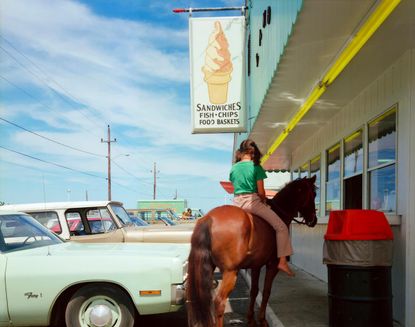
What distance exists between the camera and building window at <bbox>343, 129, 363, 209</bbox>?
24.2 ft

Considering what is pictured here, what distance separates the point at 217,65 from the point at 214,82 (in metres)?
0.50

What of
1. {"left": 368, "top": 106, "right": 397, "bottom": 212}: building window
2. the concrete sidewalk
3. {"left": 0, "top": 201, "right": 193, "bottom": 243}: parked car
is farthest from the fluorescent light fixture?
{"left": 0, "top": 201, "right": 193, "bottom": 243}: parked car

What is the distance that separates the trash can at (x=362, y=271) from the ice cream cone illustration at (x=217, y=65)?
6.48 m

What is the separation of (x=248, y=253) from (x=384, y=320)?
1.66 m

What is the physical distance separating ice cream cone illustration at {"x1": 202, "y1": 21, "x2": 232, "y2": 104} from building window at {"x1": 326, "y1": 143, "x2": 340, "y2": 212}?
307cm

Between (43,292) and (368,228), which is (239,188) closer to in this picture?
(368,228)

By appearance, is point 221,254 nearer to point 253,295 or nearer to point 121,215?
point 253,295

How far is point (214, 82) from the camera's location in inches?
429

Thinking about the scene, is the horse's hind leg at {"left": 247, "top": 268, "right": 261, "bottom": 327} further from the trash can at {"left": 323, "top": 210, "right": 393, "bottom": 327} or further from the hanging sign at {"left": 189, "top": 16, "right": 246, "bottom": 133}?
the hanging sign at {"left": 189, "top": 16, "right": 246, "bottom": 133}

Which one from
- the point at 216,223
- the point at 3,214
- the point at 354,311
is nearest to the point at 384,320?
the point at 354,311

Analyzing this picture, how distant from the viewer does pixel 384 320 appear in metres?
4.78

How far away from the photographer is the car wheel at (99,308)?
5.03 metres

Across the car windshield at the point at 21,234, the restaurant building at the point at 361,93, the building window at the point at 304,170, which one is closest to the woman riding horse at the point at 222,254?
the restaurant building at the point at 361,93

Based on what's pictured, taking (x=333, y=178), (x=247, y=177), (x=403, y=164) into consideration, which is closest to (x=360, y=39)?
(x=403, y=164)
